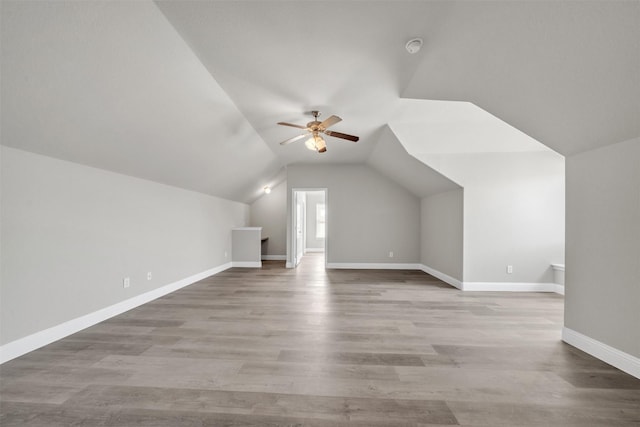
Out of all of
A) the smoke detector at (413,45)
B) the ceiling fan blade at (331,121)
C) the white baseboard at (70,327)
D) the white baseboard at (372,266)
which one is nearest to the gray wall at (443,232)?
the white baseboard at (372,266)

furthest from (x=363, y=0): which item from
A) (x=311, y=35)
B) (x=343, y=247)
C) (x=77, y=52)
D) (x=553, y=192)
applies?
(x=343, y=247)

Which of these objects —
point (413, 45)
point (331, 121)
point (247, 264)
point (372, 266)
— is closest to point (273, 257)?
point (247, 264)

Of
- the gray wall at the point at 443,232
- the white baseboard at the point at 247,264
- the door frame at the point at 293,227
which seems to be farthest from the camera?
the white baseboard at the point at 247,264

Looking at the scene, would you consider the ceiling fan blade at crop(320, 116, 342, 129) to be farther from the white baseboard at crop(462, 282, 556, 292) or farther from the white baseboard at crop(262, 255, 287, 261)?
the white baseboard at crop(262, 255, 287, 261)

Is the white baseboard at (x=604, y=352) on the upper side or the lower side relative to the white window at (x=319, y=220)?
lower

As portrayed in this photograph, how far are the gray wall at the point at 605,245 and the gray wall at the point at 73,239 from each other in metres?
4.76

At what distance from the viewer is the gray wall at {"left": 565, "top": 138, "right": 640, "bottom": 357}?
A: 189 centimetres

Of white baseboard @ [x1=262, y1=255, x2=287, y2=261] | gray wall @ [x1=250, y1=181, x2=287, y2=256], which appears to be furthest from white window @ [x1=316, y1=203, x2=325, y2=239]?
white baseboard @ [x1=262, y1=255, x2=287, y2=261]

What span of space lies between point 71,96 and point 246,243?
15.6 feet

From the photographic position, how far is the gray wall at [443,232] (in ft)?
14.3

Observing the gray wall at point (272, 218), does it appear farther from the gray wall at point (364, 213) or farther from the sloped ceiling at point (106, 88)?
the sloped ceiling at point (106, 88)

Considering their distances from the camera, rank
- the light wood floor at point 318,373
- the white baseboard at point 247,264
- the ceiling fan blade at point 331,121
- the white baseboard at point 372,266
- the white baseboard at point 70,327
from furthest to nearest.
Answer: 1. the white baseboard at point 247,264
2. the white baseboard at point 372,266
3. the ceiling fan blade at point 331,121
4. the white baseboard at point 70,327
5. the light wood floor at point 318,373

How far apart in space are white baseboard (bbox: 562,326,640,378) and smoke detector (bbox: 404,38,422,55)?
2.85 meters

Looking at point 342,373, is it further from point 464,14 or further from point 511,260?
point 511,260
